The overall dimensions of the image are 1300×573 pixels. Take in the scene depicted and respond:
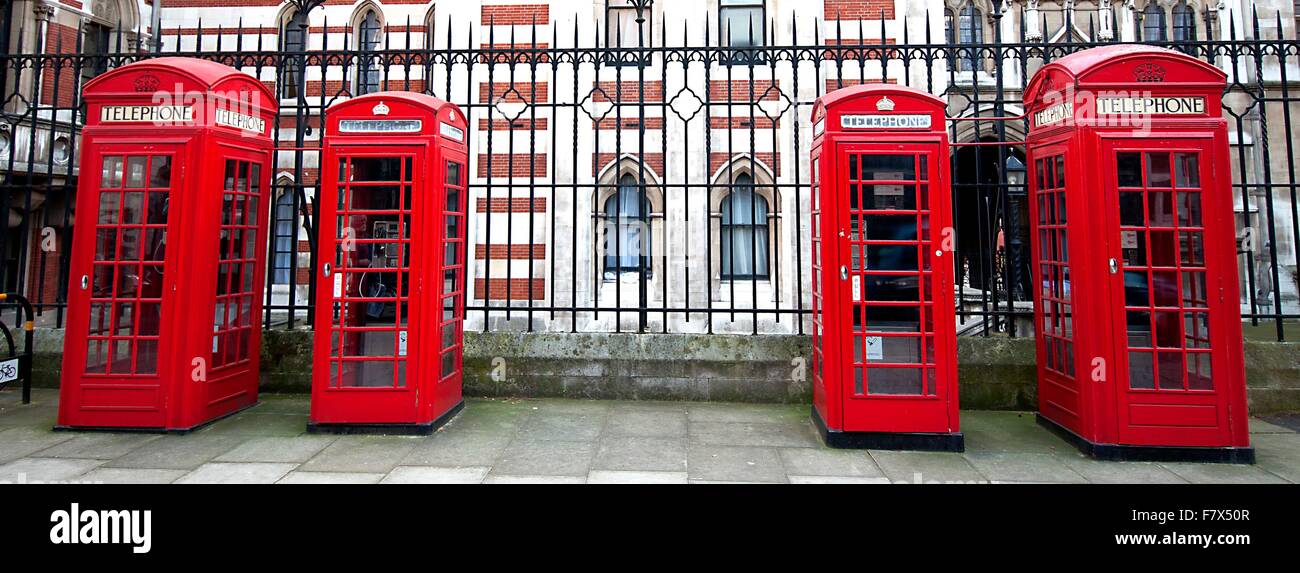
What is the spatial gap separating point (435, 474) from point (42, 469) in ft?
9.05

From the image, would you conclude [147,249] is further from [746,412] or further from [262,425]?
[746,412]

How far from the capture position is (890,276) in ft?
16.0

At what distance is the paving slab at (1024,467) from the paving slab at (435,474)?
3.56 meters

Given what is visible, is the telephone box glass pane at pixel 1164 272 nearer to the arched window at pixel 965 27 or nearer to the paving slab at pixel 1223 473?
the paving slab at pixel 1223 473

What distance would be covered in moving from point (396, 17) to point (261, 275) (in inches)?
417

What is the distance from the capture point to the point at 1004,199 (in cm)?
604

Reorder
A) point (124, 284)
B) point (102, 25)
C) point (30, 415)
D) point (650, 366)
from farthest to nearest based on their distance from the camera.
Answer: point (102, 25) → point (650, 366) → point (30, 415) → point (124, 284)

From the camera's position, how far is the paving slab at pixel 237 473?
4.12m

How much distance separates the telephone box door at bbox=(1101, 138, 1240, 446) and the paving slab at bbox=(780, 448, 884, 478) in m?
1.92

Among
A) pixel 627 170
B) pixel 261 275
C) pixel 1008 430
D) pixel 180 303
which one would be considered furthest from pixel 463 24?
pixel 1008 430

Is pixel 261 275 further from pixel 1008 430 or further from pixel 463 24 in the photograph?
pixel 463 24

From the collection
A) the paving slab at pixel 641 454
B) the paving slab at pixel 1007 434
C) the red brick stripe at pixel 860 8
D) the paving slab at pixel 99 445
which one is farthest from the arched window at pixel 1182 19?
the paving slab at pixel 99 445

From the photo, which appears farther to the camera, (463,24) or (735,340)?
(463,24)

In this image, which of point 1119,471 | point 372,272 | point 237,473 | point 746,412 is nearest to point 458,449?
point 237,473
